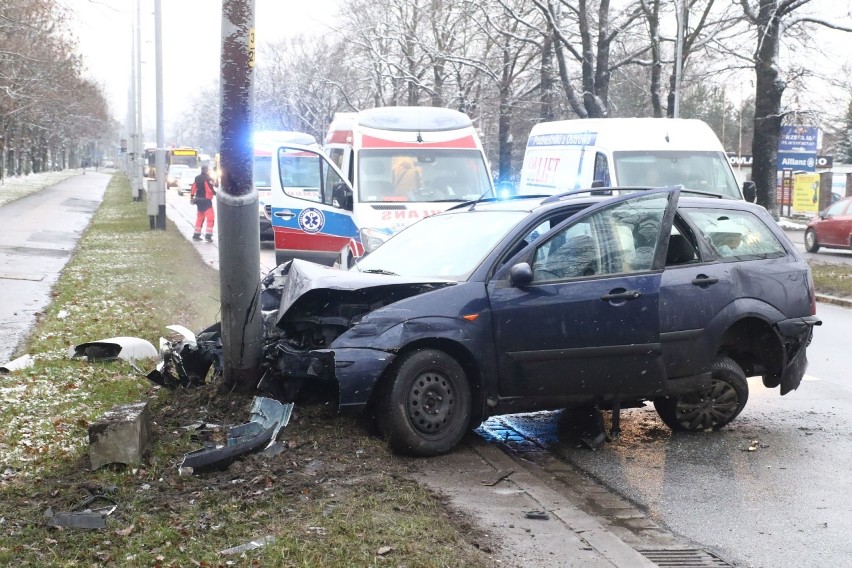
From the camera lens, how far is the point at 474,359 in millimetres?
6398

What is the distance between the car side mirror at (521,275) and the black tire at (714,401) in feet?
4.99

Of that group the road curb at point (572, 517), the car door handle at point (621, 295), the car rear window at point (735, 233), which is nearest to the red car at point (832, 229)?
the car rear window at point (735, 233)

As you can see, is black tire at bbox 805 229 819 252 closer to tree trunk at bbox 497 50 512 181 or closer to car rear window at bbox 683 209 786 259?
tree trunk at bbox 497 50 512 181

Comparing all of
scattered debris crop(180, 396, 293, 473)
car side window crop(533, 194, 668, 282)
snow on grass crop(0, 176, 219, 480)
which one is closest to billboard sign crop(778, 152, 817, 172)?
snow on grass crop(0, 176, 219, 480)

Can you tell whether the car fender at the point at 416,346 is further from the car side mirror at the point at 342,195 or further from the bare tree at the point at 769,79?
the bare tree at the point at 769,79

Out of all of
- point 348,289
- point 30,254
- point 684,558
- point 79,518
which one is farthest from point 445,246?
point 30,254

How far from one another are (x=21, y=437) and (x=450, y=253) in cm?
301

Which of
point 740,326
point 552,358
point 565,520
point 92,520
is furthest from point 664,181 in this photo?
point 92,520

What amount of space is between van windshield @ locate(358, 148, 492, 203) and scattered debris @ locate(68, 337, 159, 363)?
5.60 meters

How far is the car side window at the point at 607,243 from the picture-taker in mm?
6754

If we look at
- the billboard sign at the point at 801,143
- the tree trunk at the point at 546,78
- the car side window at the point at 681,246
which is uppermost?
the tree trunk at the point at 546,78

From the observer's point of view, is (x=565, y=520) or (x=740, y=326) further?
(x=740, y=326)

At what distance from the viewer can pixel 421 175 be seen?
1420cm

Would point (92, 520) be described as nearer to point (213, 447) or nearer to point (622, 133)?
point (213, 447)
